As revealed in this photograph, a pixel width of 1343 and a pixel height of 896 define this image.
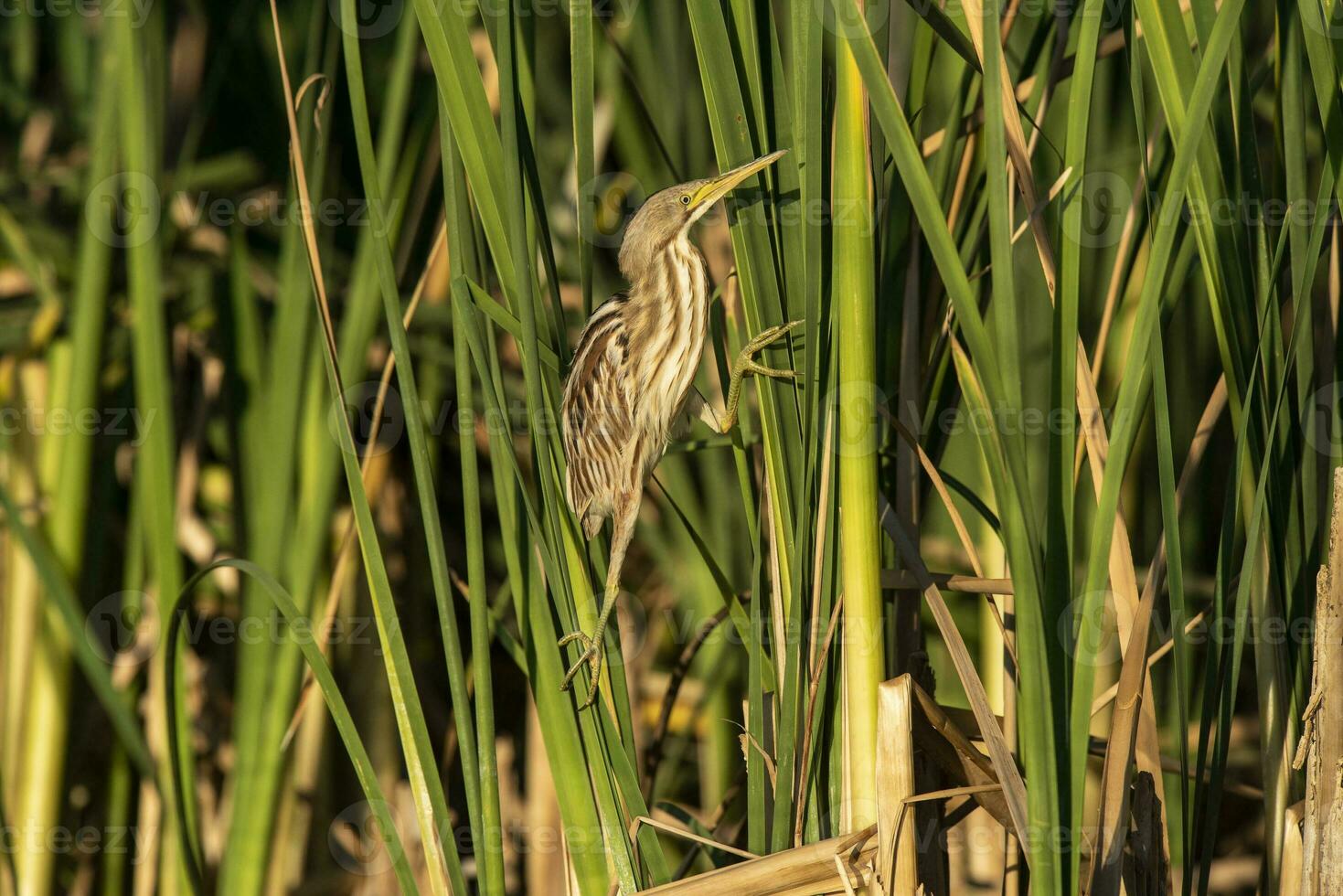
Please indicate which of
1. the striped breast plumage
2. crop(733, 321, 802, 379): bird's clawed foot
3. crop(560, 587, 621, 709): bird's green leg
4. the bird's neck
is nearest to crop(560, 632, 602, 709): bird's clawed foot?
crop(560, 587, 621, 709): bird's green leg

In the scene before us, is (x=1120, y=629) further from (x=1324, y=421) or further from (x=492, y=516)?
(x=492, y=516)

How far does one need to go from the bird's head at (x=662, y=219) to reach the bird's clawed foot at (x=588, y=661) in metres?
0.51

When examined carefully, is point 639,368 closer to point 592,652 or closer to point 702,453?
point 702,453

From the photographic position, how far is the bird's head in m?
1.46

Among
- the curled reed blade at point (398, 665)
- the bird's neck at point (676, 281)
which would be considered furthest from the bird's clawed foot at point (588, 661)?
the bird's neck at point (676, 281)

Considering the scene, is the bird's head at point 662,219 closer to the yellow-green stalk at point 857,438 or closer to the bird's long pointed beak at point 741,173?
the bird's long pointed beak at point 741,173

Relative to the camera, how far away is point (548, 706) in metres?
1.14

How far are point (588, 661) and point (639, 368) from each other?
1.81ft

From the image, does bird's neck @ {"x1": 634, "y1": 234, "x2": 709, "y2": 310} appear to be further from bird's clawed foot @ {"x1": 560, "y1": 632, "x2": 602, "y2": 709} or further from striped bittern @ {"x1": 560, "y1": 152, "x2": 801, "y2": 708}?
bird's clawed foot @ {"x1": 560, "y1": 632, "x2": 602, "y2": 709}

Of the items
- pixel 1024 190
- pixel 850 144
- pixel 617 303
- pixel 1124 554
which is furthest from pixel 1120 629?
pixel 617 303

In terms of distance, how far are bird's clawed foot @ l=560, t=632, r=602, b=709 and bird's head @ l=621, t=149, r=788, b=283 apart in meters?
0.51

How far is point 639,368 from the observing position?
1.59 meters

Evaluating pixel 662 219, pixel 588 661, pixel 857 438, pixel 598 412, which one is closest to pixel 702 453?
pixel 598 412

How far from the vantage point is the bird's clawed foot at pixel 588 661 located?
1.10 metres
